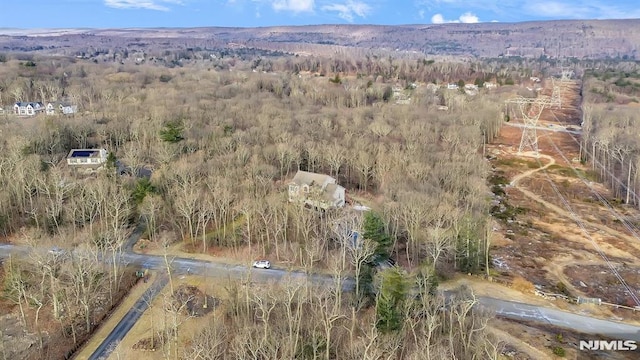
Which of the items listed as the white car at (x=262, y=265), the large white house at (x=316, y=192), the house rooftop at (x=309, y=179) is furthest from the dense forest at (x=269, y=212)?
the house rooftop at (x=309, y=179)

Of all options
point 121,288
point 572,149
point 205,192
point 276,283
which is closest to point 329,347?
point 276,283

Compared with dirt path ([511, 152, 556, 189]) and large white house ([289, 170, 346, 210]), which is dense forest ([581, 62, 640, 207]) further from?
large white house ([289, 170, 346, 210])

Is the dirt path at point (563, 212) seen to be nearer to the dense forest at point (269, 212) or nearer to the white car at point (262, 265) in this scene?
the dense forest at point (269, 212)

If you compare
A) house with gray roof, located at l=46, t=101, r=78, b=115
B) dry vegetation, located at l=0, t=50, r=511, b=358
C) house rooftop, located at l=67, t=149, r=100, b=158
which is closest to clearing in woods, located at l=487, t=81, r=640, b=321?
dry vegetation, located at l=0, t=50, r=511, b=358

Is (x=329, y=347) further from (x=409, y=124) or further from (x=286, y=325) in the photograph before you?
(x=409, y=124)

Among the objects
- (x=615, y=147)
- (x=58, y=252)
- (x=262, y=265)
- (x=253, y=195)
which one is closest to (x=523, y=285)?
(x=262, y=265)

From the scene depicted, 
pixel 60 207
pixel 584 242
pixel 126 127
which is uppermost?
pixel 126 127
